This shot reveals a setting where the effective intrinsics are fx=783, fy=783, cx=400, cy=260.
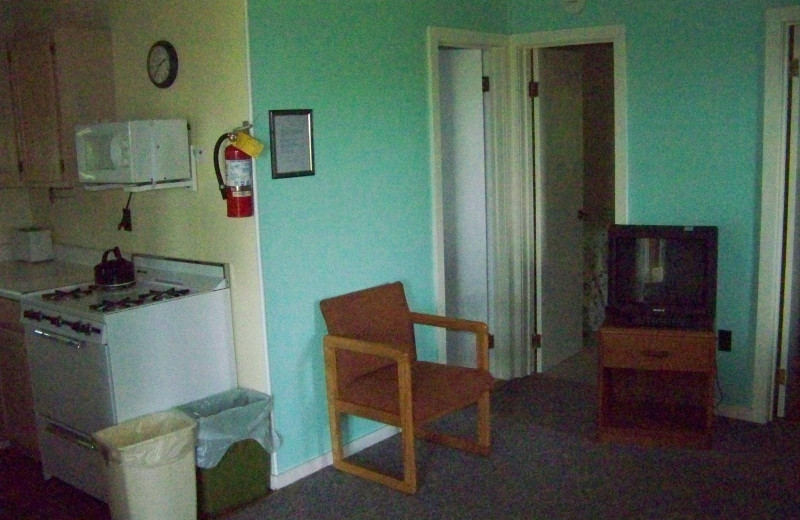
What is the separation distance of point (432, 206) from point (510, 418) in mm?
1149

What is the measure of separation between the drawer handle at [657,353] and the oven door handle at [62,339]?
7.72ft

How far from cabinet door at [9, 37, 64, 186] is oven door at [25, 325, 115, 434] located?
926 mm

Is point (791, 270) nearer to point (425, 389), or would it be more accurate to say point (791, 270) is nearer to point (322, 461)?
point (425, 389)

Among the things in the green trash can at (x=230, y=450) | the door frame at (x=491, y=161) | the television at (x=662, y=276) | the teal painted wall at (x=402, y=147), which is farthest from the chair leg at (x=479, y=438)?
the green trash can at (x=230, y=450)

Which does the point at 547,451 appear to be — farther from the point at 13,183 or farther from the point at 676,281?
the point at 13,183

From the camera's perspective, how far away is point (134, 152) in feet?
10.3

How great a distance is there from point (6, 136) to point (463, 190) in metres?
2.45

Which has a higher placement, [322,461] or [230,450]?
[230,450]

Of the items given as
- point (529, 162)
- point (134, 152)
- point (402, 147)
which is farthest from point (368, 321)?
point (529, 162)

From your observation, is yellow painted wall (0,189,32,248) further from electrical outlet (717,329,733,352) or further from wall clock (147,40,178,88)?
electrical outlet (717,329,733,352)

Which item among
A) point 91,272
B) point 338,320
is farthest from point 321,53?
point 91,272

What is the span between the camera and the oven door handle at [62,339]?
120 inches

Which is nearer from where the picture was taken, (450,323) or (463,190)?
(450,323)

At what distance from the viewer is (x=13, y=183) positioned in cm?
409
